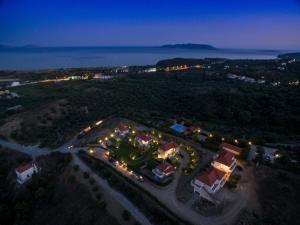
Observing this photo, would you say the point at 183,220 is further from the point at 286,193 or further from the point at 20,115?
the point at 20,115

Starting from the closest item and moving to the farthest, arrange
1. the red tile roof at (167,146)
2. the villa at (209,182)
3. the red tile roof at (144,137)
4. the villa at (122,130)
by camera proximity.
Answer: the villa at (209,182)
the red tile roof at (167,146)
the red tile roof at (144,137)
the villa at (122,130)

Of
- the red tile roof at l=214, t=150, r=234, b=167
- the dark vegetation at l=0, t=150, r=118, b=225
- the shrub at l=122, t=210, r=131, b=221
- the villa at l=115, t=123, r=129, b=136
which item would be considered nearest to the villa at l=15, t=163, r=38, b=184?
the dark vegetation at l=0, t=150, r=118, b=225

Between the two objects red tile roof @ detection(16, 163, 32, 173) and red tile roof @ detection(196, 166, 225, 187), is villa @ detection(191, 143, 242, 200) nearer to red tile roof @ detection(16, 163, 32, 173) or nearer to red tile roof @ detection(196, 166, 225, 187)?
red tile roof @ detection(196, 166, 225, 187)

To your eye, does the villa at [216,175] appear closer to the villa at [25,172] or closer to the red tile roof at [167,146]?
the red tile roof at [167,146]

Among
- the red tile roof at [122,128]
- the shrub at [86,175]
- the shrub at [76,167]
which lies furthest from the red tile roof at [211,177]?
the red tile roof at [122,128]

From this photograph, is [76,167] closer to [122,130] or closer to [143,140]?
[143,140]

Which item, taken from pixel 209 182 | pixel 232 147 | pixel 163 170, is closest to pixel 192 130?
pixel 232 147
